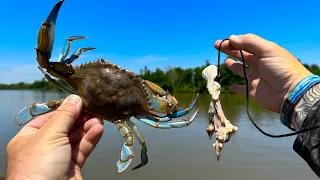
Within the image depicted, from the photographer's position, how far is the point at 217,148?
2562 mm

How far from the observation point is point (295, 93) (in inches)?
96.3

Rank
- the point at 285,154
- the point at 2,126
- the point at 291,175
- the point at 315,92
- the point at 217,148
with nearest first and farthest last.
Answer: the point at 315,92 → the point at 217,148 → the point at 291,175 → the point at 285,154 → the point at 2,126

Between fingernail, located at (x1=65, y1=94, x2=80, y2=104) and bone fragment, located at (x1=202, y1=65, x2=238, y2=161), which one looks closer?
bone fragment, located at (x1=202, y1=65, x2=238, y2=161)

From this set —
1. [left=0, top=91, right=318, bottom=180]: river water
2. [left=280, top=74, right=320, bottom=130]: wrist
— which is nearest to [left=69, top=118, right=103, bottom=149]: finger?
[left=280, top=74, right=320, bottom=130]: wrist

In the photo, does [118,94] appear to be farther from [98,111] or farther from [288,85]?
[288,85]

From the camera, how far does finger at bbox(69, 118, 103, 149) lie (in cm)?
301

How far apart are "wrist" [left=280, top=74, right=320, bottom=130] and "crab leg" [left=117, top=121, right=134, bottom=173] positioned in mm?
1537

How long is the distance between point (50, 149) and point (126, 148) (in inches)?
40.1

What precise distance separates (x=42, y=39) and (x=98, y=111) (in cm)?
87

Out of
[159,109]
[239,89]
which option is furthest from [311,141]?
[159,109]

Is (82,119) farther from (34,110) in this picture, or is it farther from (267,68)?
(267,68)

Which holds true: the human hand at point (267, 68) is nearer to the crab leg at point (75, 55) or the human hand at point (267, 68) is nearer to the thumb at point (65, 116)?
the crab leg at point (75, 55)

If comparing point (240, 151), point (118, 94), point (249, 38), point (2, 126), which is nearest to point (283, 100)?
point (249, 38)

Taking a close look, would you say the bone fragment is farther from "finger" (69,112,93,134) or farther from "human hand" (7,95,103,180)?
"finger" (69,112,93,134)
